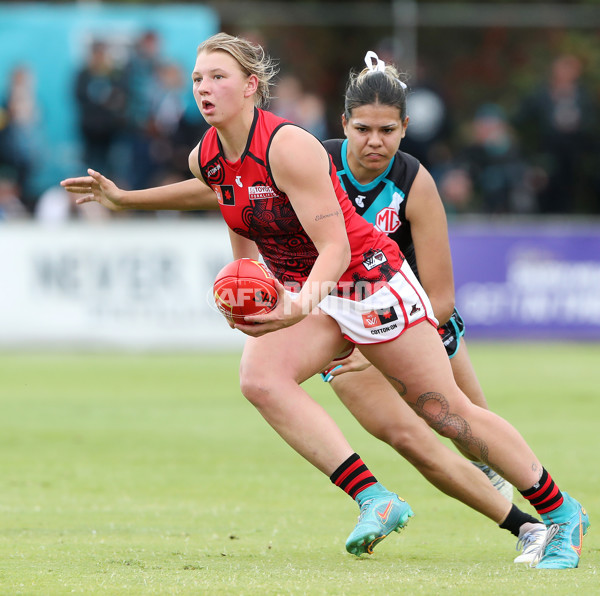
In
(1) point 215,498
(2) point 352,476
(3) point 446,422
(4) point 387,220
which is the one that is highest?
(4) point 387,220

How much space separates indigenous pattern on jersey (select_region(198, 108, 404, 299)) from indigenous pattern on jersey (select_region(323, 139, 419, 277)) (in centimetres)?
29

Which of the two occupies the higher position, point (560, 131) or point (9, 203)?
point (560, 131)

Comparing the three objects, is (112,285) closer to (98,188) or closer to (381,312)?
(98,188)

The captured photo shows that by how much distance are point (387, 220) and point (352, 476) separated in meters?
1.25

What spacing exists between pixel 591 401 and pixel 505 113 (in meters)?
8.99

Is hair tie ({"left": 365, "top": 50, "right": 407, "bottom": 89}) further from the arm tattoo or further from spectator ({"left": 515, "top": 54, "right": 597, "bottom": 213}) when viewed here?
spectator ({"left": 515, "top": 54, "right": 597, "bottom": 213})

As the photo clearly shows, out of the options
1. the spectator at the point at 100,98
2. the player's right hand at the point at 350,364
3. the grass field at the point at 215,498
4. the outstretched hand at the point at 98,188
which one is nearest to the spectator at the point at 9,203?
the spectator at the point at 100,98

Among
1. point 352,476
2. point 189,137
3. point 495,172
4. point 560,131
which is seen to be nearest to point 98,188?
point 352,476

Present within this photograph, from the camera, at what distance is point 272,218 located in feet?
15.9

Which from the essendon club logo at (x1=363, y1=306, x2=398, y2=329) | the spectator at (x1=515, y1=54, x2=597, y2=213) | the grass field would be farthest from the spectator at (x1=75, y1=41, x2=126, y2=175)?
the essendon club logo at (x1=363, y1=306, x2=398, y2=329)

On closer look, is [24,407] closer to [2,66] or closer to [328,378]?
[328,378]

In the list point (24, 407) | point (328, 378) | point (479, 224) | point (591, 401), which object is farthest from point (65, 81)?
point (328, 378)

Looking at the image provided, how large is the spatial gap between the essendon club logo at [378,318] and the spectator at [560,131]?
12325 mm

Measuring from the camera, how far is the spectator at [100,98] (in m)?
15.8
